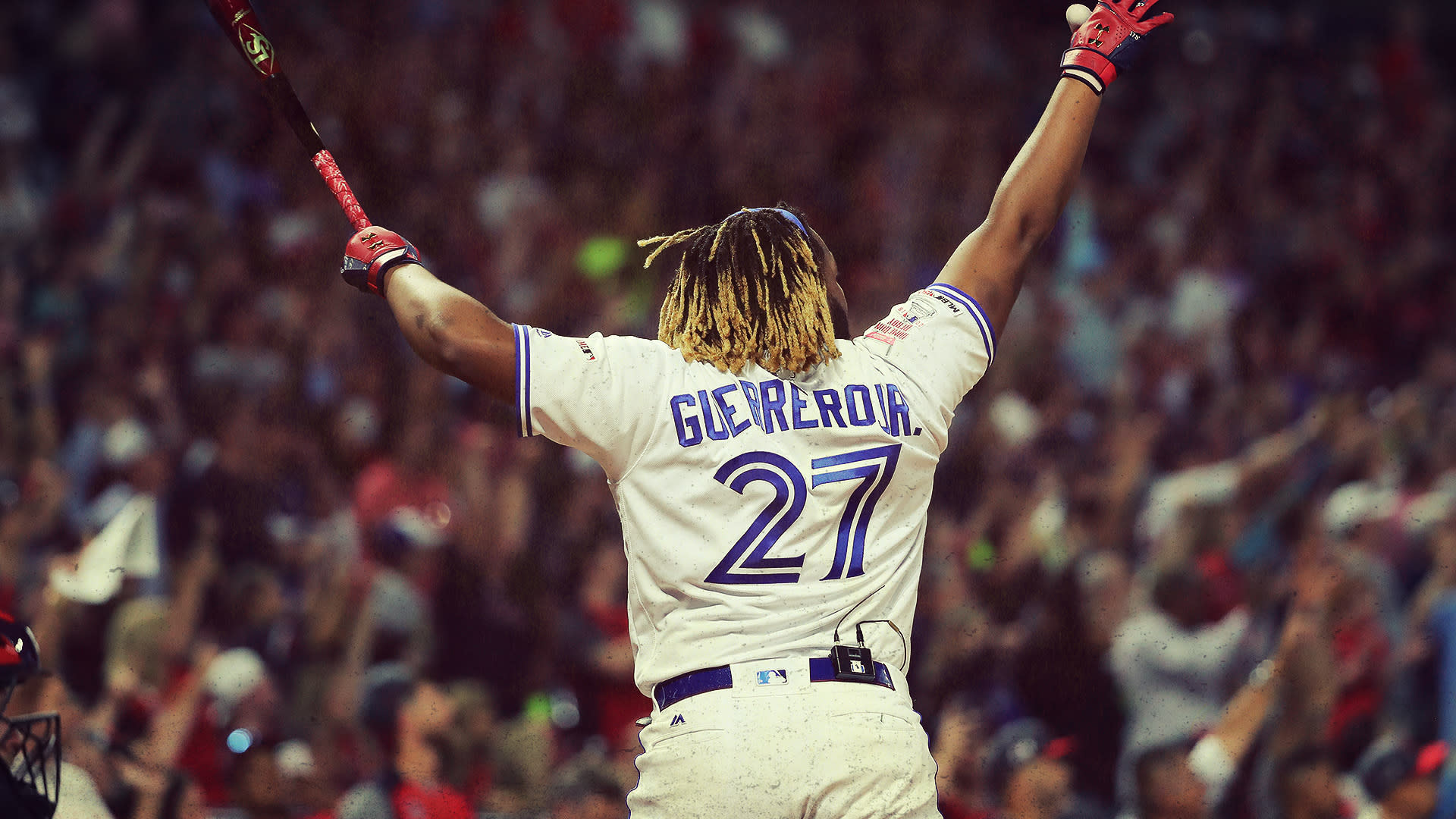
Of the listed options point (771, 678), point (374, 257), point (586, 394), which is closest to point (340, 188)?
point (374, 257)

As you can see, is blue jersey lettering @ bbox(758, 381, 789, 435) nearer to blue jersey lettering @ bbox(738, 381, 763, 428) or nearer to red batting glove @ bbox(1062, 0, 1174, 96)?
blue jersey lettering @ bbox(738, 381, 763, 428)

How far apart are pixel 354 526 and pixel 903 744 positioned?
426 cm

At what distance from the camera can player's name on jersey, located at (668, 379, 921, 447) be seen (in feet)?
7.28

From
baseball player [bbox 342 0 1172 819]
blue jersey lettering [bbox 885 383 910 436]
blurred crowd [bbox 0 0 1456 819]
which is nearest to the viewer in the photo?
baseball player [bbox 342 0 1172 819]

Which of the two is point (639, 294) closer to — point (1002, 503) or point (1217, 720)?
point (1002, 503)

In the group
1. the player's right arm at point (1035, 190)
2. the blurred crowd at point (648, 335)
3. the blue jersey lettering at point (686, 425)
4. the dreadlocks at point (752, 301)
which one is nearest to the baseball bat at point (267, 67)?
the dreadlocks at point (752, 301)

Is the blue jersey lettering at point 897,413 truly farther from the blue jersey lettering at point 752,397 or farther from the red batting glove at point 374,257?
the red batting glove at point 374,257

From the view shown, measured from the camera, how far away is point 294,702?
16.4 ft

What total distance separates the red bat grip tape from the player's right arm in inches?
42.9

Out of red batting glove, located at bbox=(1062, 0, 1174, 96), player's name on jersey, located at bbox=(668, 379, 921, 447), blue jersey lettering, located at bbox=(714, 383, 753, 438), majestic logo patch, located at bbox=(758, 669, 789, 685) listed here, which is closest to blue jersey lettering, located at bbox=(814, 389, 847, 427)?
player's name on jersey, located at bbox=(668, 379, 921, 447)

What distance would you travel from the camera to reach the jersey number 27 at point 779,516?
2188mm

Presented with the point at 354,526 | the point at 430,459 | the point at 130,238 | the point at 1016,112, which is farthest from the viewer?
the point at 1016,112

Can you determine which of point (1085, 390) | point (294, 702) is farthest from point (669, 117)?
point (294, 702)

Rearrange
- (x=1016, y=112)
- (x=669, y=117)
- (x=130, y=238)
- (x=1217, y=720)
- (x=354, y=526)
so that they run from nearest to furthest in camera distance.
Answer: (x=1217, y=720) → (x=354, y=526) → (x=130, y=238) → (x=669, y=117) → (x=1016, y=112)
